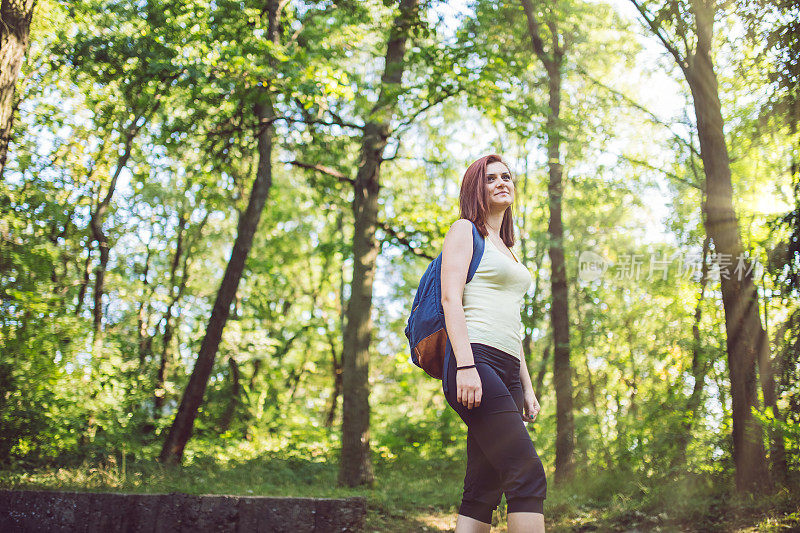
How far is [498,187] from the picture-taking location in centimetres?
277

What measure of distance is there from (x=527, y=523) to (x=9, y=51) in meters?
5.98

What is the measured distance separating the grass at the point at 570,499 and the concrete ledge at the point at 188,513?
1.71m

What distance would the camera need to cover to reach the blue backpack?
102 inches

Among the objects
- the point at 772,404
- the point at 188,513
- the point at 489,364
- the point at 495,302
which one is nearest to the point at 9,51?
the point at 188,513

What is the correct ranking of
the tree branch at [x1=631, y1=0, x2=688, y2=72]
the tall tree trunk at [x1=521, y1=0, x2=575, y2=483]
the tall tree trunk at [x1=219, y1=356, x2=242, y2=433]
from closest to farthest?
the tree branch at [x1=631, y1=0, x2=688, y2=72] < the tall tree trunk at [x1=521, y1=0, x2=575, y2=483] < the tall tree trunk at [x1=219, y1=356, x2=242, y2=433]

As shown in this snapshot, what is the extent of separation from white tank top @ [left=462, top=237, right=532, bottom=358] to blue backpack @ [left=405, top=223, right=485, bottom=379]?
48 mm

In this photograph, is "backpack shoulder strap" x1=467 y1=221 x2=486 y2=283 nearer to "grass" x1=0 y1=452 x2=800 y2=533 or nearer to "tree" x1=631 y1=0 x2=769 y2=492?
"grass" x1=0 y1=452 x2=800 y2=533

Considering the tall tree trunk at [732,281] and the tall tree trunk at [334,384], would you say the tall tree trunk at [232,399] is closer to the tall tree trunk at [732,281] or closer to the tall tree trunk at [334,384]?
the tall tree trunk at [334,384]

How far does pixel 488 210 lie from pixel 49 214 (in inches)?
521

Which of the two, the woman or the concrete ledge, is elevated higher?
the woman

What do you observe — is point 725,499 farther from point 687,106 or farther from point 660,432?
point 687,106

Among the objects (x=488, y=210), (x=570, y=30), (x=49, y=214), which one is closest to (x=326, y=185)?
(x=570, y=30)

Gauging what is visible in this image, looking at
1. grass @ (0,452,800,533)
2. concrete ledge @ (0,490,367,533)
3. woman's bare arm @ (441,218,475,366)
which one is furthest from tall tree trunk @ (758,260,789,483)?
woman's bare arm @ (441,218,475,366)

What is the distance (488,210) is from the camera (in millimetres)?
2773
